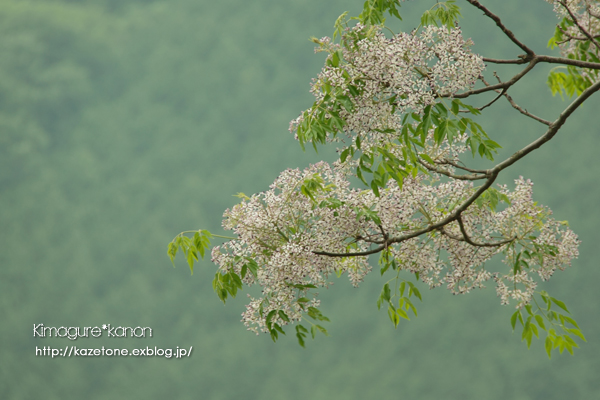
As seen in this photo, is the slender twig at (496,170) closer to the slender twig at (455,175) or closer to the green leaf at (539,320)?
the slender twig at (455,175)

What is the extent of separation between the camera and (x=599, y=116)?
17.3ft

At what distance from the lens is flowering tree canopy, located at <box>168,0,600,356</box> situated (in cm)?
231

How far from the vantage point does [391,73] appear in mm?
2234

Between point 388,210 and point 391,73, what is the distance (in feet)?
1.96

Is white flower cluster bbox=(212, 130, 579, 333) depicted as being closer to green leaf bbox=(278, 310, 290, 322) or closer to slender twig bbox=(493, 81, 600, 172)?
green leaf bbox=(278, 310, 290, 322)

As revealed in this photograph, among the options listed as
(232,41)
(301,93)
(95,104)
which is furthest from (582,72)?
(95,104)

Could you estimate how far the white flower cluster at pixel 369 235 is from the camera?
2.61m

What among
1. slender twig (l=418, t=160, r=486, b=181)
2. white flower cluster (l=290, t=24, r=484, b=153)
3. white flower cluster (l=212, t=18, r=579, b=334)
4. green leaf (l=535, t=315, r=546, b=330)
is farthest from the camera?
green leaf (l=535, t=315, r=546, b=330)

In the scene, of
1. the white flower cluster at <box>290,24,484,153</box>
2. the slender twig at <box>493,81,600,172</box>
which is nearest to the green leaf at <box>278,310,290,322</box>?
the white flower cluster at <box>290,24,484,153</box>

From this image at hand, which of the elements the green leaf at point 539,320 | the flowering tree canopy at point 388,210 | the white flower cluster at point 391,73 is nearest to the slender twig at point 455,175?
the flowering tree canopy at point 388,210

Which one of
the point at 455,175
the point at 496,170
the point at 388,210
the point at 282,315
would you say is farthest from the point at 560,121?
the point at 282,315

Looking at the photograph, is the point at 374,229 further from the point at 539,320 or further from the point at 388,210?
the point at 539,320

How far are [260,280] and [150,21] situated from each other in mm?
4283

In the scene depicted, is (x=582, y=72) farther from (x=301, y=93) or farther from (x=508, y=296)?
(x=301, y=93)
